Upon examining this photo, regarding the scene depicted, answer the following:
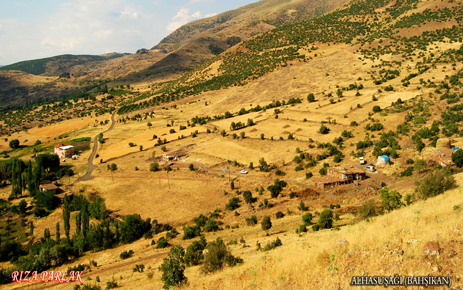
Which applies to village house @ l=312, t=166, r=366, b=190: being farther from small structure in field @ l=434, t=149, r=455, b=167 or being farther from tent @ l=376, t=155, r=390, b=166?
small structure in field @ l=434, t=149, r=455, b=167

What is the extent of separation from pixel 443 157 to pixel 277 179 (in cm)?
2257

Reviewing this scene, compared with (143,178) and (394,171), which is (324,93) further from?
(143,178)

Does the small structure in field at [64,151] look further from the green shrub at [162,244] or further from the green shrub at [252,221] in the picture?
the green shrub at [252,221]

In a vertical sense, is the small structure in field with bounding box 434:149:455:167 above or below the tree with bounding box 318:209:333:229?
below

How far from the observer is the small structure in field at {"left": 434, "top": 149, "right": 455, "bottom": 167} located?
121 ft

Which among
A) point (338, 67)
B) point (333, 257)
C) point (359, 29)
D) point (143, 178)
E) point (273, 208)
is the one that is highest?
point (359, 29)

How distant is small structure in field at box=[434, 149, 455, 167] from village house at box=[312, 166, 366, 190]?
9393 millimetres

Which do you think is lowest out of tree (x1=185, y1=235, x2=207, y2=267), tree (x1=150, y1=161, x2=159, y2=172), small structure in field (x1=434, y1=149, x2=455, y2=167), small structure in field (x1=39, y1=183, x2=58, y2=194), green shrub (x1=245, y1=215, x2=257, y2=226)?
green shrub (x1=245, y1=215, x2=257, y2=226)

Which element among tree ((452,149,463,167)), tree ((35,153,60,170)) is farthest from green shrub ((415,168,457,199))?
tree ((35,153,60,170))

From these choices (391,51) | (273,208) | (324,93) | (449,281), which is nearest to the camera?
(449,281)

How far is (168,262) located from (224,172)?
3399cm

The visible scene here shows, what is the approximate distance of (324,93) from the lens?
87.0 m

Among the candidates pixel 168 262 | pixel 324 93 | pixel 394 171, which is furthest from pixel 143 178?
pixel 324 93

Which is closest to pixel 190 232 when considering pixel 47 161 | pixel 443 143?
pixel 443 143
